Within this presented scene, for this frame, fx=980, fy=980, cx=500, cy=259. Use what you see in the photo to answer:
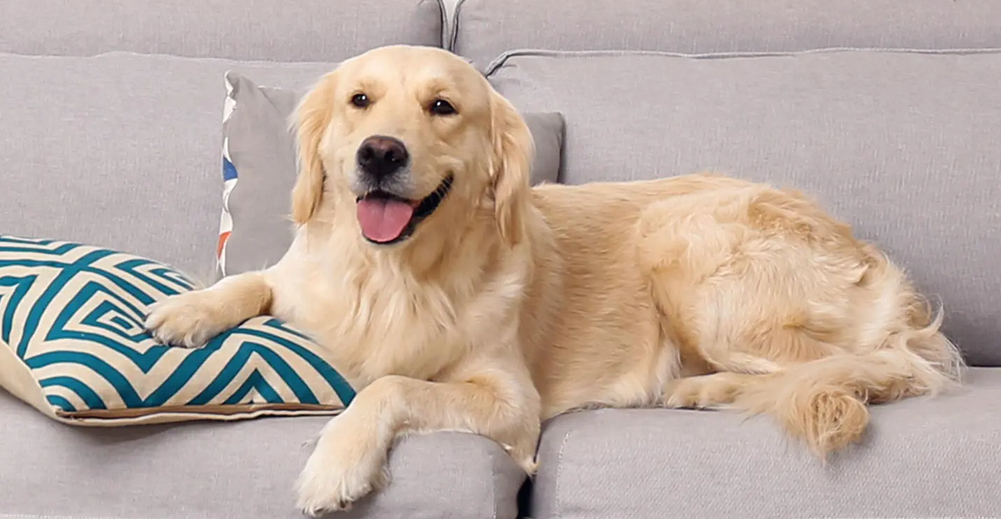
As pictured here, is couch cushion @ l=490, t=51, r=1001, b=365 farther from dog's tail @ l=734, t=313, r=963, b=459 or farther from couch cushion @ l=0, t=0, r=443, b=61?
couch cushion @ l=0, t=0, r=443, b=61

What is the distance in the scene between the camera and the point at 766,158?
2.15 meters

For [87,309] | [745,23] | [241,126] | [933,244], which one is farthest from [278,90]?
[933,244]

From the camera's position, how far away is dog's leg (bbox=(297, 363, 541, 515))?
1295 mm

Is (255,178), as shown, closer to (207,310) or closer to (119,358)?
(207,310)

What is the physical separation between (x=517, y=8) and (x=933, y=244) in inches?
44.5

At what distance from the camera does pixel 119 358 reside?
4.39 ft

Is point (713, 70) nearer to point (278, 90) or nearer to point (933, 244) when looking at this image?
point (933, 244)

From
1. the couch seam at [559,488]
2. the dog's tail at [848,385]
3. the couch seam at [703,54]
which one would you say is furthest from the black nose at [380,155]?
the couch seam at [703,54]

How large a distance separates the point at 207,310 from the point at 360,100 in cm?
42

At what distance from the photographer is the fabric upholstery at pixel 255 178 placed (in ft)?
6.40

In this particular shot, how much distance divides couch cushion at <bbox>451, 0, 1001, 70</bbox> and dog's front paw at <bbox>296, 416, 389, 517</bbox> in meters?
1.36

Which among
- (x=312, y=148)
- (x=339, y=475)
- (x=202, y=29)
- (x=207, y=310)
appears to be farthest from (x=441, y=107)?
(x=202, y=29)

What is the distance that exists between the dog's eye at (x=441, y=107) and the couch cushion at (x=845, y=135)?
661 mm

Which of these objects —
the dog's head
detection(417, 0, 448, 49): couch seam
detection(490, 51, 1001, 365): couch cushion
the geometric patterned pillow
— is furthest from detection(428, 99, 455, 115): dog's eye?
detection(417, 0, 448, 49): couch seam
